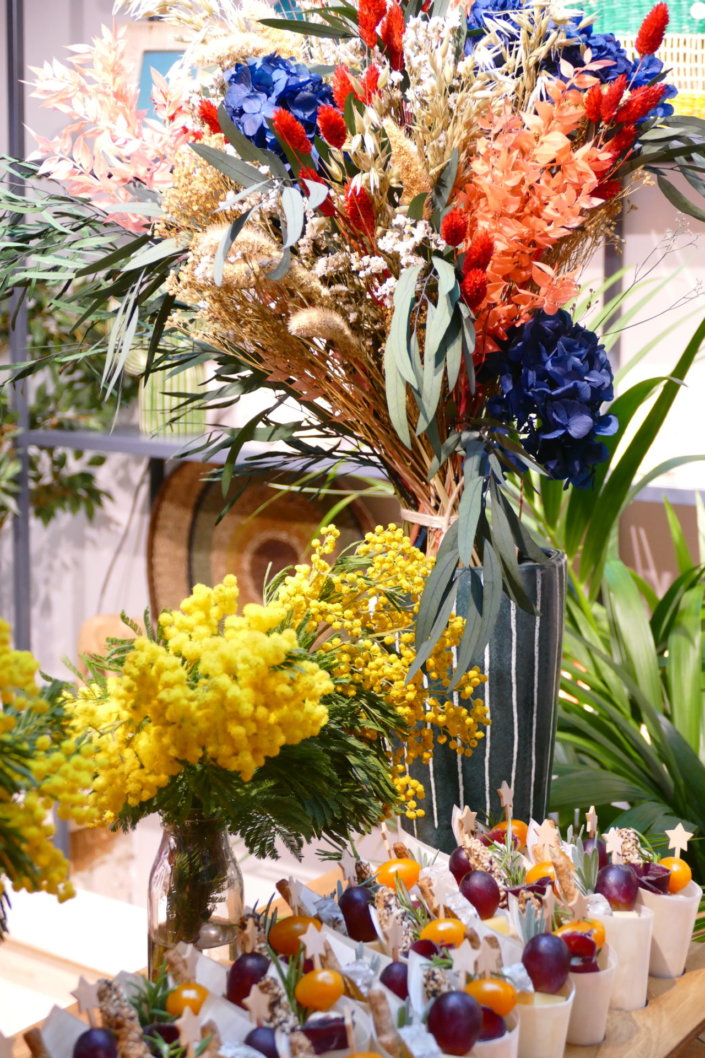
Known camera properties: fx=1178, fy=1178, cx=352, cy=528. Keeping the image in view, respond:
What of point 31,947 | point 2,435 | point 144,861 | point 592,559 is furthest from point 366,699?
point 144,861

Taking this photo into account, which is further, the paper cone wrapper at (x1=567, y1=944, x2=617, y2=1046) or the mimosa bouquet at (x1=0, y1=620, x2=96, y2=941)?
the paper cone wrapper at (x1=567, y1=944, x2=617, y2=1046)

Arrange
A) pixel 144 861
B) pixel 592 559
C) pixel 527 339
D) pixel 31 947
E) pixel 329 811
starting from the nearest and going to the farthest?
1. pixel 329 811
2. pixel 527 339
3. pixel 592 559
4. pixel 31 947
5. pixel 144 861

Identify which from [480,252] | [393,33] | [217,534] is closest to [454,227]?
[480,252]

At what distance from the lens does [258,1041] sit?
0.52m

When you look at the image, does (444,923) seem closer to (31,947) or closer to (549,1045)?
(549,1045)

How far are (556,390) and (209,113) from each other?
270 mm

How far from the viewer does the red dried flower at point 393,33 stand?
70 centimetres

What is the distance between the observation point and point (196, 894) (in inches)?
25.1

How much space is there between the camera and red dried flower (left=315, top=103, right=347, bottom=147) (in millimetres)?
663

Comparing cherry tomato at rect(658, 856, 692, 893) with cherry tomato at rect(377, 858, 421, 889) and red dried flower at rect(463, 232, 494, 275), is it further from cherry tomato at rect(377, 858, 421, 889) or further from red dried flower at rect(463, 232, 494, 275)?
red dried flower at rect(463, 232, 494, 275)

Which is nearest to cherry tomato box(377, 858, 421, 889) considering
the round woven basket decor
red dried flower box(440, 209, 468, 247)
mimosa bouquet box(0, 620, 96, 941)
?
mimosa bouquet box(0, 620, 96, 941)

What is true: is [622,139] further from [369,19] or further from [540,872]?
[540,872]

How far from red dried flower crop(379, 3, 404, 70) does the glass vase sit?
1.52 feet

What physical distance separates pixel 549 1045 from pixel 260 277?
455mm
